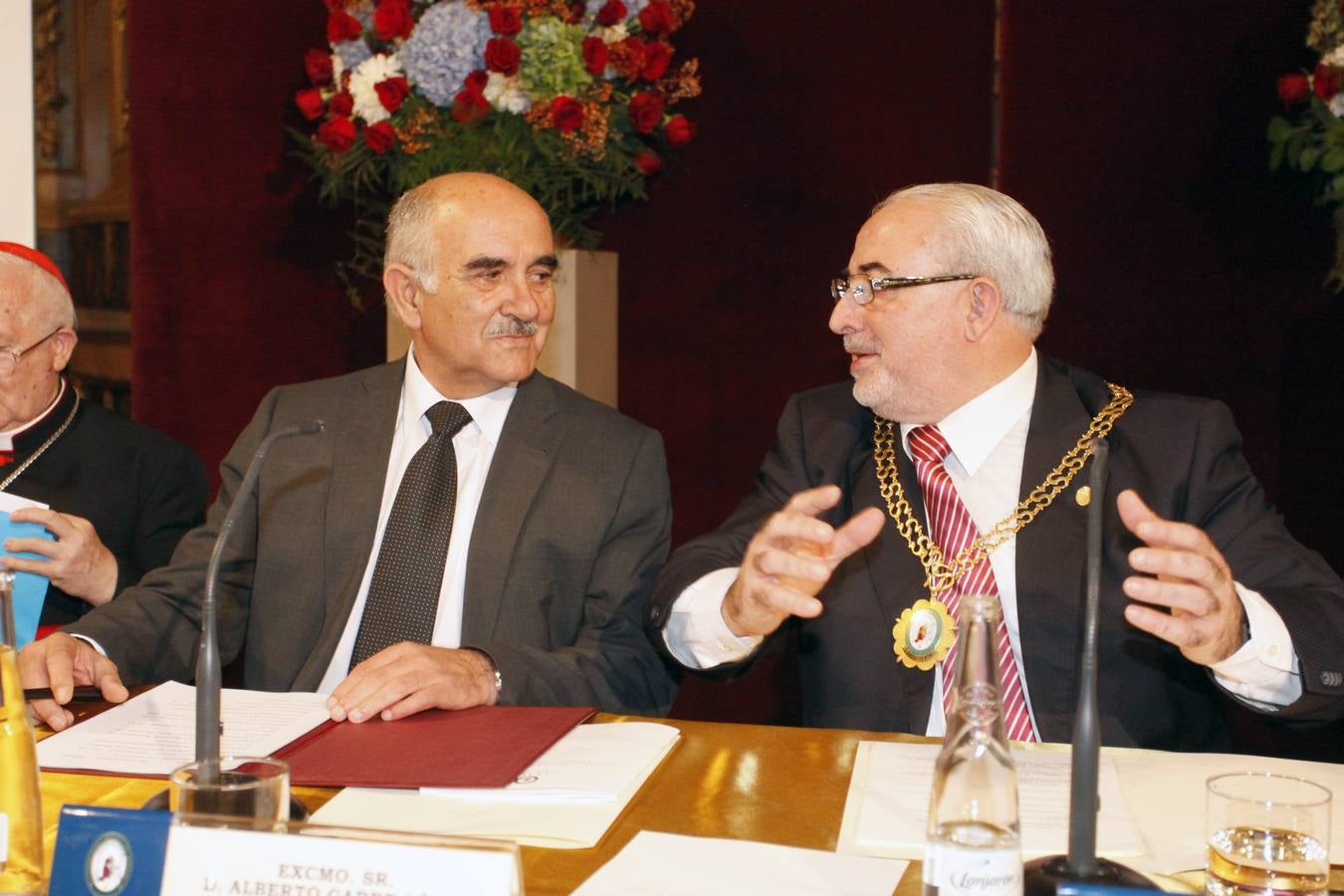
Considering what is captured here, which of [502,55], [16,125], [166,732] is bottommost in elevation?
[166,732]

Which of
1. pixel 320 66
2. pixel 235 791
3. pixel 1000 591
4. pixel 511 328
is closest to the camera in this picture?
pixel 235 791

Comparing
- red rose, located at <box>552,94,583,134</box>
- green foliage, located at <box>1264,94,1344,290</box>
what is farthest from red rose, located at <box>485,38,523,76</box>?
green foliage, located at <box>1264,94,1344,290</box>

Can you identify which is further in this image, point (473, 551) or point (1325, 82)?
point (1325, 82)

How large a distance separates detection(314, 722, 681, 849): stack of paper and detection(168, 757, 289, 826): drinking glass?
0.70ft

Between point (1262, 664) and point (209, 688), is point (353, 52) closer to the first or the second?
point (209, 688)

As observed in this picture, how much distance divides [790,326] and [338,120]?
1596 millimetres

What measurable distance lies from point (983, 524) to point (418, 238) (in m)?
1.30

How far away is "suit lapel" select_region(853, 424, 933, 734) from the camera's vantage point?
239 centimetres

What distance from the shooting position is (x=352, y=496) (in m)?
2.72

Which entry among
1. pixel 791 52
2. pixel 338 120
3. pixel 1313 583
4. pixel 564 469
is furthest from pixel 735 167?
pixel 1313 583

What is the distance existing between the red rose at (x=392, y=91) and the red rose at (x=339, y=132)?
0.16 metres

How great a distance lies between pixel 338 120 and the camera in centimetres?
365

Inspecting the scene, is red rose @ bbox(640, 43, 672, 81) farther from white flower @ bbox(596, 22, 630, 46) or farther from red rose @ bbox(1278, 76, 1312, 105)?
red rose @ bbox(1278, 76, 1312, 105)

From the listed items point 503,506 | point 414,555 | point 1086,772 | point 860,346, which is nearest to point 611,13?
point 860,346
